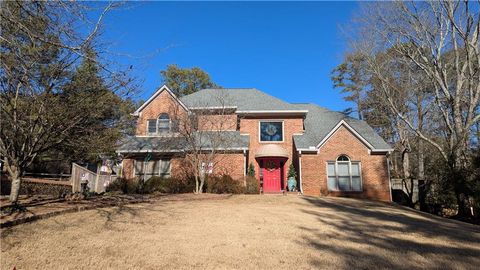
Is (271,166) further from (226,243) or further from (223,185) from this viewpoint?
(226,243)

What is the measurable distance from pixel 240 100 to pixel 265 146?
206 inches

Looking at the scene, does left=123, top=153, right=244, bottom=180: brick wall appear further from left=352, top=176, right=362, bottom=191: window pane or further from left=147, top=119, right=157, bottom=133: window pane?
left=352, top=176, right=362, bottom=191: window pane

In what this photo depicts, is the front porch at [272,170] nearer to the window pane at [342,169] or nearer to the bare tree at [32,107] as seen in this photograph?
the window pane at [342,169]

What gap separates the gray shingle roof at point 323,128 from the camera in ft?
70.2

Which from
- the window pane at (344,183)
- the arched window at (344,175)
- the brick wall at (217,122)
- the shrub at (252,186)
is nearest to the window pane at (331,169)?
the arched window at (344,175)

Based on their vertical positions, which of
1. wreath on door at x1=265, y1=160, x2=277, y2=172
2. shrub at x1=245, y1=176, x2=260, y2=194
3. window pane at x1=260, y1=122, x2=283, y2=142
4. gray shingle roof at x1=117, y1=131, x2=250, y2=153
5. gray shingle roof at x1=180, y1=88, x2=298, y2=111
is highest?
gray shingle roof at x1=180, y1=88, x2=298, y2=111

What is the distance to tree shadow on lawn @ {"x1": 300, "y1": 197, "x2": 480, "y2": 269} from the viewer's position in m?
6.40

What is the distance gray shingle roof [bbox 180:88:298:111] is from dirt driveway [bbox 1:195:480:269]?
1317cm

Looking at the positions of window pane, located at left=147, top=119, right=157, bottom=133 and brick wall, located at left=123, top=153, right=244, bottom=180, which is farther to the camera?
window pane, located at left=147, top=119, right=157, bottom=133

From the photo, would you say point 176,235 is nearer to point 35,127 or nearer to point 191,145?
point 35,127

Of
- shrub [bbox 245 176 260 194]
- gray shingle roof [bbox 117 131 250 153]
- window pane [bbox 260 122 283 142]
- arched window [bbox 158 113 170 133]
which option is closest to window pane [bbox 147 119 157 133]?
arched window [bbox 158 113 170 133]

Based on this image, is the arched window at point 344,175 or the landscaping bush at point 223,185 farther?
the arched window at point 344,175

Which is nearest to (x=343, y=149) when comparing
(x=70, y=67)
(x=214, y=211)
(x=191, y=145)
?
(x=191, y=145)

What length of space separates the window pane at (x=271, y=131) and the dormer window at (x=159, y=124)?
6.96m
